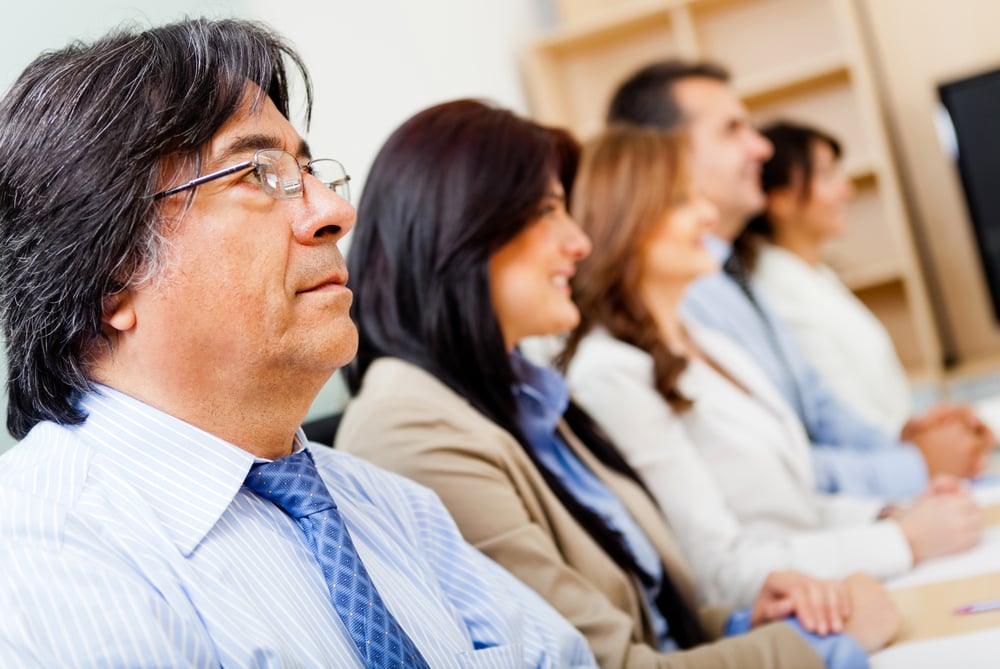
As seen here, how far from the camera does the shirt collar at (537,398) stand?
5.55ft

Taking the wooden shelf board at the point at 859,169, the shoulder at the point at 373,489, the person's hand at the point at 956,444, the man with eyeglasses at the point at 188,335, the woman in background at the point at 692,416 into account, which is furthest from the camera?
the wooden shelf board at the point at 859,169

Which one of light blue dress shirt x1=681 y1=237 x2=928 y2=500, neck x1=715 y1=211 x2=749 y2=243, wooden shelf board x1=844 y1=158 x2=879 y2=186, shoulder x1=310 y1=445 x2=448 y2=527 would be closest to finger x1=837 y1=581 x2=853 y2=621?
shoulder x1=310 y1=445 x2=448 y2=527

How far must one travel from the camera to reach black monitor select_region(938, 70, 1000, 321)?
3816 mm

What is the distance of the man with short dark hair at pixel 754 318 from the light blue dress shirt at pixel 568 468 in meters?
0.96

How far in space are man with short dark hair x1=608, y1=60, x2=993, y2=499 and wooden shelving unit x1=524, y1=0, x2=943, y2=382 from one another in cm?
50

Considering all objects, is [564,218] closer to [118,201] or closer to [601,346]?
[601,346]

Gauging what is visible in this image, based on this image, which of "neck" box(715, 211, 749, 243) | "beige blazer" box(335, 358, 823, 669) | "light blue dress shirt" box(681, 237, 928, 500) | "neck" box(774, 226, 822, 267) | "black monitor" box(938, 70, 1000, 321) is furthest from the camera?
"black monitor" box(938, 70, 1000, 321)

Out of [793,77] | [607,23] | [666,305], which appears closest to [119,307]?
[666,305]

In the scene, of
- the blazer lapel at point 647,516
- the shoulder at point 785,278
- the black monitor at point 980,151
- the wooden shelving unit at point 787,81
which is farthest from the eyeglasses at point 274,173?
the black monitor at point 980,151

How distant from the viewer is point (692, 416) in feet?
7.05

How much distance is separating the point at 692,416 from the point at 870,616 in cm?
73

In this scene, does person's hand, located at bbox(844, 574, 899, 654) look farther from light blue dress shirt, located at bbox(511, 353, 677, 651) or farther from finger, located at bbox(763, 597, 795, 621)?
light blue dress shirt, located at bbox(511, 353, 677, 651)

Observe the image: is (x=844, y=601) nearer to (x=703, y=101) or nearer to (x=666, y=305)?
(x=666, y=305)

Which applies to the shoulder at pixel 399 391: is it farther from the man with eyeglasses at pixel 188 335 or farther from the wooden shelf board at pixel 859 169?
the wooden shelf board at pixel 859 169
